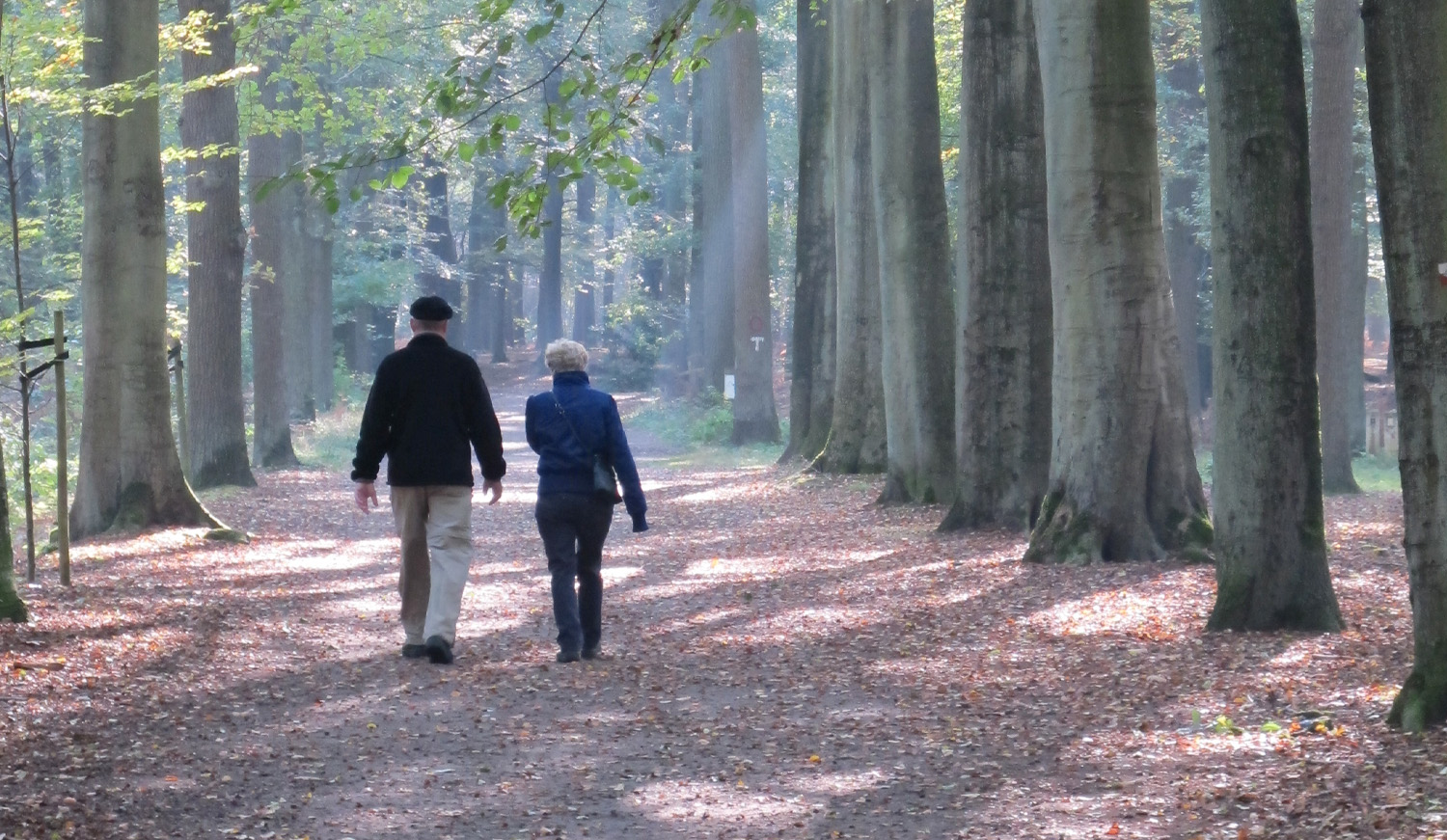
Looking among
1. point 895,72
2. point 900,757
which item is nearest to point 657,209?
point 895,72

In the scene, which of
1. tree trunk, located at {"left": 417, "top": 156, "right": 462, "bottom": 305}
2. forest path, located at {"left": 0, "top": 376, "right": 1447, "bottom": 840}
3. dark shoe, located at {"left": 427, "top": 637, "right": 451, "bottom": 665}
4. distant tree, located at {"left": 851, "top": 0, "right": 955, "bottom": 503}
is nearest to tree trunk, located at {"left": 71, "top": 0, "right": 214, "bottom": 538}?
forest path, located at {"left": 0, "top": 376, "right": 1447, "bottom": 840}

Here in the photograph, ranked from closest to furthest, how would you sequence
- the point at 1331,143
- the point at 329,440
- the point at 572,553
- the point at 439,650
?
the point at 439,650 → the point at 572,553 → the point at 1331,143 → the point at 329,440

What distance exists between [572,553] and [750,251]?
22870mm

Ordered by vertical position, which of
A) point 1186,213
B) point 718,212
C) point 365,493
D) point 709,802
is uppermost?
point 718,212

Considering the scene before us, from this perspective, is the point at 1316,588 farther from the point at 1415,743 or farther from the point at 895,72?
the point at 895,72

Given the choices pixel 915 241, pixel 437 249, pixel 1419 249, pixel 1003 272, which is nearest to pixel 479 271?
pixel 437 249

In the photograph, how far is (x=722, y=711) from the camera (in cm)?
827

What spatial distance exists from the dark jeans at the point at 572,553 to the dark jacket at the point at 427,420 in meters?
0.47

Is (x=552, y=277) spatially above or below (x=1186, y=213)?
above

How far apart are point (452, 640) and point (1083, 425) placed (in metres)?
5.64

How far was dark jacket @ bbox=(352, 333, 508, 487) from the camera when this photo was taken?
9.52 metres

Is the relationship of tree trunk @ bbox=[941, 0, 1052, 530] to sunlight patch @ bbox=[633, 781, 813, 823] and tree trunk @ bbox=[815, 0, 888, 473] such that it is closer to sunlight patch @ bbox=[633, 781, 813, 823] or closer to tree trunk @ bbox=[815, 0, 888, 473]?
tree trunk @ bbox=[815, 0, 888, 473]

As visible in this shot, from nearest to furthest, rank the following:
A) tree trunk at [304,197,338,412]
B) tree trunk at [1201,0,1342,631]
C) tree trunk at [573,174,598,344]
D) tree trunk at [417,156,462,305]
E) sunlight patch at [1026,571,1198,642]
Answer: tree trunk at [1201,0,1342,631]
sunlight patch at [1026,571,1198,642]
tree trunk at [304,197,338,412]
tree trunk at [417,156,462,305]
tree trunk at [573,174,598,344]

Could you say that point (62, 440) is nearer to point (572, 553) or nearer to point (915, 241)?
point (572, 553)
